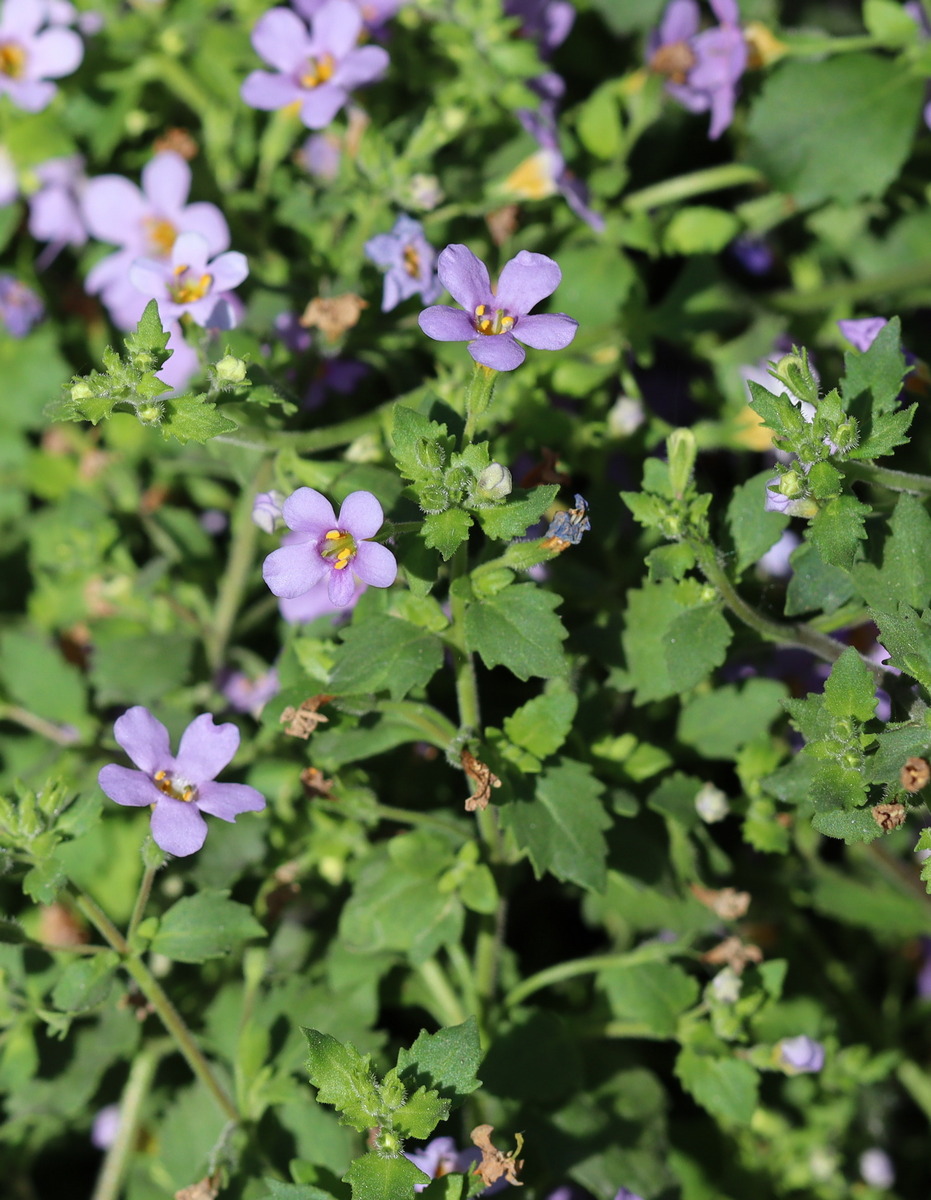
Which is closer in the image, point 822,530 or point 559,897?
point 822,530

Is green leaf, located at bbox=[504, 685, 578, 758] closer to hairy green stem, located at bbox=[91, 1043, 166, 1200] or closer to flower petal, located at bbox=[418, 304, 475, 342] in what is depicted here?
flower petal, located at bbox=[418, 304, 475, 342]

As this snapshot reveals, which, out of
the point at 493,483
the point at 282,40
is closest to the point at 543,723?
the point at 493,483

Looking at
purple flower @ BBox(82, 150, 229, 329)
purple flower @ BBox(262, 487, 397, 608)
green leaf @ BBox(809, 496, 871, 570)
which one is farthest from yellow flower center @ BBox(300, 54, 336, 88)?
green leaf @ BBox(809, 496, 871, 570)

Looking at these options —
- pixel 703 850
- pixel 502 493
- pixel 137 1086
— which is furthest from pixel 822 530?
pixel 137 1086

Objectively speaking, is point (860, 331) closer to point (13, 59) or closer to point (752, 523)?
point (752, 523)

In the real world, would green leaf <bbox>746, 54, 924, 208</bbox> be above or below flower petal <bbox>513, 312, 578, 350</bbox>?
below

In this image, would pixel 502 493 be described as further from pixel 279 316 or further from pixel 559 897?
pixel 559 897

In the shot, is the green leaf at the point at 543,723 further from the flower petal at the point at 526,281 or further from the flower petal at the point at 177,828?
the flower petal at the point at 526,281
